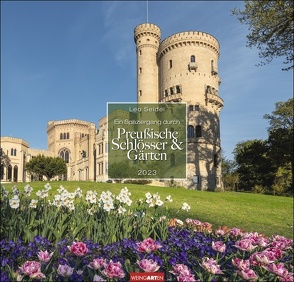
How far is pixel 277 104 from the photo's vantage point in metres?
48.6

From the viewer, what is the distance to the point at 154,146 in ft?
131

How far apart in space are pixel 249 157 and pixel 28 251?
4156 cm

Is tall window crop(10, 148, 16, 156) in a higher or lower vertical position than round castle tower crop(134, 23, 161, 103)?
lower

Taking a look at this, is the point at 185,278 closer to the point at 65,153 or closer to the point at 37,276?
the point at 37,276

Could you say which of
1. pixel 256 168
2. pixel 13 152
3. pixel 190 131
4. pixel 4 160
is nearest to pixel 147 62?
pixel 190 131

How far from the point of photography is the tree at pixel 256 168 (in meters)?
40.9

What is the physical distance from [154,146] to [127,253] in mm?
35651

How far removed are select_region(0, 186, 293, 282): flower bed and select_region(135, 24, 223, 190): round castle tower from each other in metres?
35.1

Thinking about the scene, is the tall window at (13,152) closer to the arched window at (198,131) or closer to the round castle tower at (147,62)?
the round castle tower at (147,62)

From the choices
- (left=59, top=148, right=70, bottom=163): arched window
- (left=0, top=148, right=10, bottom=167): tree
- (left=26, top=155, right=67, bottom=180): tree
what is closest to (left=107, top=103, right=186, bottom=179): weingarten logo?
(left=26, top=155, right=67, bottom=180): tree

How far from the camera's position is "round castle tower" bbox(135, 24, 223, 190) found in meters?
41.0

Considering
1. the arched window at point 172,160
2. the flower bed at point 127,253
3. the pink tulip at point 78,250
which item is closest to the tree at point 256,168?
the arched window at point 172,160

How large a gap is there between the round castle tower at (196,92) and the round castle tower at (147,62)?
14cm

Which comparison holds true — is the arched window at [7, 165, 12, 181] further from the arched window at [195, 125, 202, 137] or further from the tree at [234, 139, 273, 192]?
the tree at [234, 139, 273, 192]
